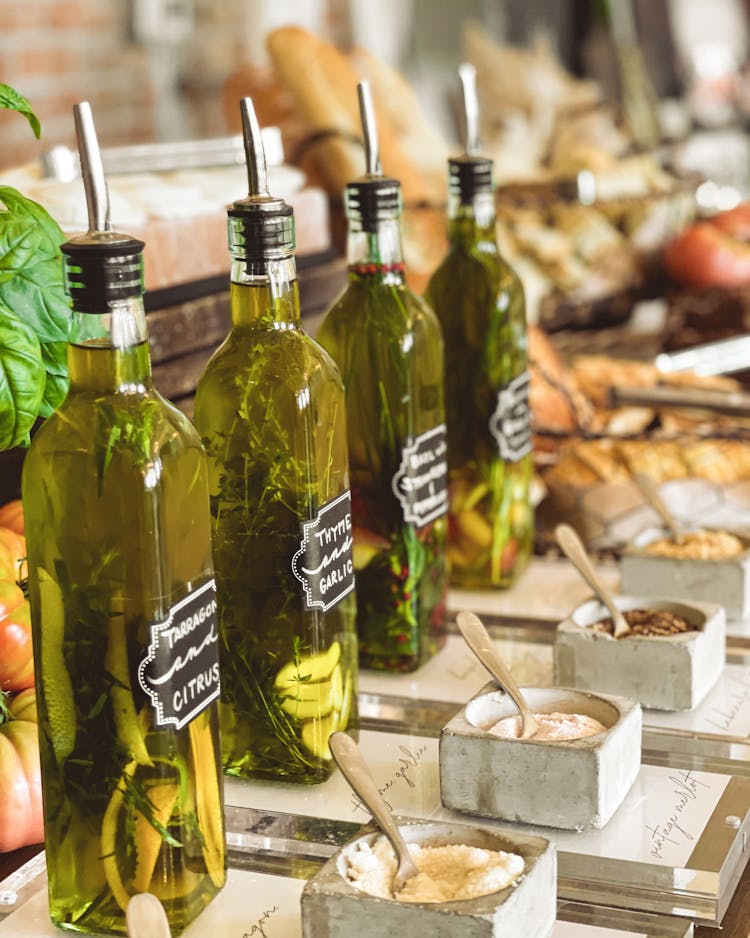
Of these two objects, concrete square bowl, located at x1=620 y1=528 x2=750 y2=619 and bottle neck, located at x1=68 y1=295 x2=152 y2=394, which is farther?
concrete square bowl, located at x1=620 y1=528 x2=750 y2=619

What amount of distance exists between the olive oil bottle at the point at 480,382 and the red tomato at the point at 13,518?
0.44 m

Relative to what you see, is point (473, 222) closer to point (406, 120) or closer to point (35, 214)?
point (35, 214)

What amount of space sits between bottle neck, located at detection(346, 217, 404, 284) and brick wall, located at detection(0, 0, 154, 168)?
1101 millimetres

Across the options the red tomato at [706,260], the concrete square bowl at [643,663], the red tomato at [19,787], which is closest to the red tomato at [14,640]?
the red tomato at [19,787]

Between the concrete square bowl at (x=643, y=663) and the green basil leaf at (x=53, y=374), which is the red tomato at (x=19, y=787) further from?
the concrete square bowl at (x=643, y=663)

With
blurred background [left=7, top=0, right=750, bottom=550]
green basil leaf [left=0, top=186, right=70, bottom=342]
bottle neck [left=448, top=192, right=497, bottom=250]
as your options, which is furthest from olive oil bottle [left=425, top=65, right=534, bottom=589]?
green basil leaf [left=0, top=186, right=70, bottom=342]

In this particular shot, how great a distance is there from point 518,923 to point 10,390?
0.39 metres

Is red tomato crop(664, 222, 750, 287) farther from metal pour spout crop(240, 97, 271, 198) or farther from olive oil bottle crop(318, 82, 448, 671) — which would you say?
metal pour spout crop(240, 97, 271, 198)

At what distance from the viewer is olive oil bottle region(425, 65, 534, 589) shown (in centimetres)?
121

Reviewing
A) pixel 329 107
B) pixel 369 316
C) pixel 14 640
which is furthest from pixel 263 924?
pixel 329 107

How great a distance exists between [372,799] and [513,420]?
1.95ft

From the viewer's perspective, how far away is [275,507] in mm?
854

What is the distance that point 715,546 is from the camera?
121 centimetres

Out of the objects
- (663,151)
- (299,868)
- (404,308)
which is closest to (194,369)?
(404,308)
